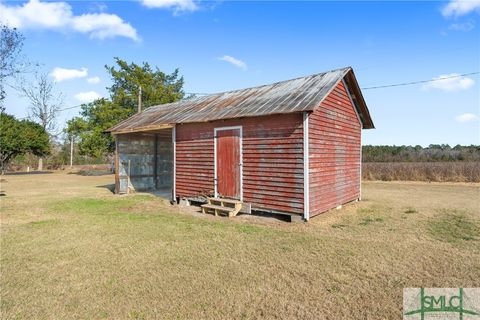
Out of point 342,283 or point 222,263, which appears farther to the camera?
point 222,263

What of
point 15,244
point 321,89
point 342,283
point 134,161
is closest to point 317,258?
point 342,283

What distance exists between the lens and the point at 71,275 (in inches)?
177

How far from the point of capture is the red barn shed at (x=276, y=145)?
8.09 metres

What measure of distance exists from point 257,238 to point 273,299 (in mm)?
2741

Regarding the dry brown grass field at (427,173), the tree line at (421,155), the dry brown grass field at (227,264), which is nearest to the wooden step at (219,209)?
the dry brown grass field at (227,264)

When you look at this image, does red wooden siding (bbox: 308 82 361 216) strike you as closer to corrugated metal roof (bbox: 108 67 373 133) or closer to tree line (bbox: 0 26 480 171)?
corrugated metal roof (bbox: 108 67 373 133)

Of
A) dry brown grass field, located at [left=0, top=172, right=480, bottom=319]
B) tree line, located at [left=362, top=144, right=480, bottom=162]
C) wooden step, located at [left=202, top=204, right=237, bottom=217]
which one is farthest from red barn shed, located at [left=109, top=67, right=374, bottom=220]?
tree line, located at [left=362, top=144, right=480, bottom=162]

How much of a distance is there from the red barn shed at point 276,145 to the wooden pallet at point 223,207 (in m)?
0.04

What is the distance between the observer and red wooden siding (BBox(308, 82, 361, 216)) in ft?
27.6

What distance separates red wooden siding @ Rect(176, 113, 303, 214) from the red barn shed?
27mm

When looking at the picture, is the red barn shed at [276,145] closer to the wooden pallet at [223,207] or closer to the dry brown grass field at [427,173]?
the wooden pallet at [223,207]

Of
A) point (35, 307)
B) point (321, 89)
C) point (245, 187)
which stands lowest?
point (35, 307)

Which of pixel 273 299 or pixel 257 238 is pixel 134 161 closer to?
pixel 257 238

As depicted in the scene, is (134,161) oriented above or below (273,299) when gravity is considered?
above
